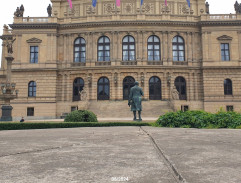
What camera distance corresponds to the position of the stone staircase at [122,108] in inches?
1128

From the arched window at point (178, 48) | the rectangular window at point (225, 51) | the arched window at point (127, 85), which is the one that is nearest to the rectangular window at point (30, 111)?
the arched window at point (127, 85)

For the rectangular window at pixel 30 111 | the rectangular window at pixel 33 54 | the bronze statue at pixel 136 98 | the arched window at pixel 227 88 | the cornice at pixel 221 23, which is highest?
the cornice at pixel 221 23

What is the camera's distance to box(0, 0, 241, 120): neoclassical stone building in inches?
1336

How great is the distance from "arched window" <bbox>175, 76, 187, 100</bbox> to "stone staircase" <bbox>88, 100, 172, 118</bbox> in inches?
158

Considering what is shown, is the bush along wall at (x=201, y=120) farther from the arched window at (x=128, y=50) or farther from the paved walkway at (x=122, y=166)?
the arched window at (x=128, y=50)

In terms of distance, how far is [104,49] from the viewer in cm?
3538

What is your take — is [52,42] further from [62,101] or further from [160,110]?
[160,110]

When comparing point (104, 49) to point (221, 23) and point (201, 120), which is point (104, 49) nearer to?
point (221, 23)

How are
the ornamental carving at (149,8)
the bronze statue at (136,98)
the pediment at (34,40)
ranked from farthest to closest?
1. the ornamental carving at (149,8)
2. the pediment at (34,40)
3. the bronze statue at (136,98)

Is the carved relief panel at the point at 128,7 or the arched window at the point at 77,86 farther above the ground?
the carved relief panel at the point at 128,7

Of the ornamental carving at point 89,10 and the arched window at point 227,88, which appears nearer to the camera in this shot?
the arched window at point 227,88

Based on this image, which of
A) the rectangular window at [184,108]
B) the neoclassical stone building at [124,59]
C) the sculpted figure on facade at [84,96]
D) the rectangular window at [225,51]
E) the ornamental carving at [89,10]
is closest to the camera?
the sculpted figure on facade at [84,96]

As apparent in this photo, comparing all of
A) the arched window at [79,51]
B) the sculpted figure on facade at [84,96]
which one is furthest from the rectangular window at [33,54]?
the sculpted figure on facade at [84,96]

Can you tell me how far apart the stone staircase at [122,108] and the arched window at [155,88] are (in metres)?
2.03
